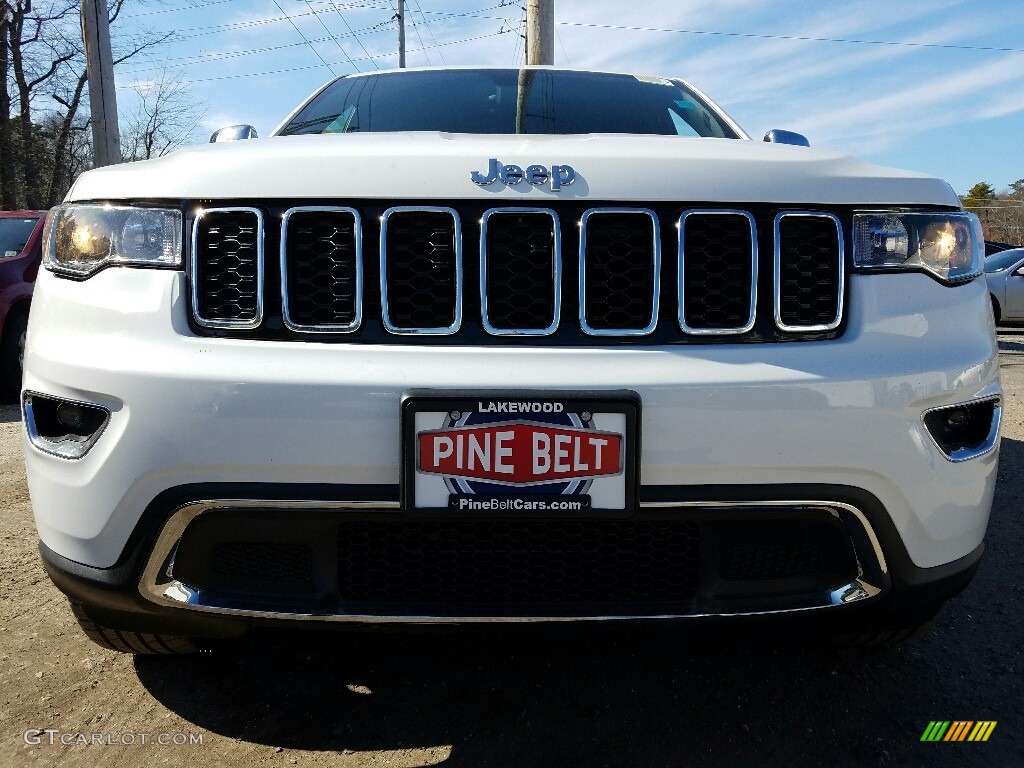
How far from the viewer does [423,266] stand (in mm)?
1532

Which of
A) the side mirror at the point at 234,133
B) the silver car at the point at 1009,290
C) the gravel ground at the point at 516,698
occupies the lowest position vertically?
the silver car at the point at 1009,290

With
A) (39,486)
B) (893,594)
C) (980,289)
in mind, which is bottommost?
(893,594)

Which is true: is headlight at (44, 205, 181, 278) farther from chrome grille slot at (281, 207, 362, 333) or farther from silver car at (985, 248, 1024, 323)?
silver car at (985, 248, 1024, 323)

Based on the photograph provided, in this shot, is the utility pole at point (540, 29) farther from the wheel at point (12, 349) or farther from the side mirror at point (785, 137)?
the side mirror at point (785, 137)

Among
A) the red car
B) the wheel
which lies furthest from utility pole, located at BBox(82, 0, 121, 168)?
the wheel

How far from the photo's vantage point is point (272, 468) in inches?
56.1

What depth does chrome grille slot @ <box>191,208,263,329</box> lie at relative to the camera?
1521mm

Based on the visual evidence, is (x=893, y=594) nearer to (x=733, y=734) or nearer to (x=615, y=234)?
(x=733, y=734)

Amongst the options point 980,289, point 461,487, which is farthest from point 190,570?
point 980,289

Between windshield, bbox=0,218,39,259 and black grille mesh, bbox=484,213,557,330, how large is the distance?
227 inches

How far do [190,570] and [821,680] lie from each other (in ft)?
4.97

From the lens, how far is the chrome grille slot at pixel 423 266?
59.7 inches

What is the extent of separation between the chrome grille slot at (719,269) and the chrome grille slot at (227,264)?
854mm

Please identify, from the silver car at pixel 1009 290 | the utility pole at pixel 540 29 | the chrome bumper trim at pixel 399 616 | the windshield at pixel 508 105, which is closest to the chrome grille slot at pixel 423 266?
the chrome bumper trim at pixel 399 616
